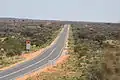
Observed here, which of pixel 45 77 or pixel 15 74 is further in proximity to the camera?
pixel 15 74

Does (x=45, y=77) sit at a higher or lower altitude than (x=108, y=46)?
lower

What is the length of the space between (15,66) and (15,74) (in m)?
6.71

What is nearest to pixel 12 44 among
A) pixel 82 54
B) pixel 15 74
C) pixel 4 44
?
pixel 4 44

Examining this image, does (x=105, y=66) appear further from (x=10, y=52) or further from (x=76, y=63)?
(x=10, y=52)

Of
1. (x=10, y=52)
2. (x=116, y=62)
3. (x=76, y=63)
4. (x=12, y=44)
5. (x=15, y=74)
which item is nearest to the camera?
(x=116, y=62)

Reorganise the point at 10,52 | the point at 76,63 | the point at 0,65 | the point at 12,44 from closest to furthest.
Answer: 1. the point at 76,63
2. the point at 0,65
3. the point at 10,52
4. the point at 12,44

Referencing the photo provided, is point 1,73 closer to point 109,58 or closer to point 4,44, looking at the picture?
point 109,58

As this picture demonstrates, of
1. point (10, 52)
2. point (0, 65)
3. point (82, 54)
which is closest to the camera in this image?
point (0, 65)

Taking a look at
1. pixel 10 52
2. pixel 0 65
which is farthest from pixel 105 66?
pixel 10 52

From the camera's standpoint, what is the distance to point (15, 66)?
4156 centimetres

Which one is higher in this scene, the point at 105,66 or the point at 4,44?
the point at 105,66

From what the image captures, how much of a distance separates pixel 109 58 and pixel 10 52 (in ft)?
159

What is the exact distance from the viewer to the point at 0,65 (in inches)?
1699

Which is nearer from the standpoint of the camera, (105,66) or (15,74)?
(105,66)
